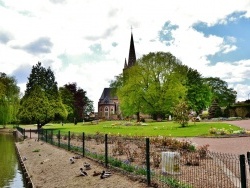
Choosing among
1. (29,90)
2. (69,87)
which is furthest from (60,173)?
(69,87)

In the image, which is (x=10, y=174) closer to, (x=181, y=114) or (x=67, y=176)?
(x=67, y=176)

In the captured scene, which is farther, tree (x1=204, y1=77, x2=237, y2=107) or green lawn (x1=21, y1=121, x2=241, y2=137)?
tree (x1=204, y1=77, x2=237, y2=107)

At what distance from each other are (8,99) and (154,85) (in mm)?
28775

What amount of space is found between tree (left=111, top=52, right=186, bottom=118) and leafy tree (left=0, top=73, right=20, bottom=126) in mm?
21260

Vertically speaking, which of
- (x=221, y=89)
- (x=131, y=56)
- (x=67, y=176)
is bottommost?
(x=67, y=176)

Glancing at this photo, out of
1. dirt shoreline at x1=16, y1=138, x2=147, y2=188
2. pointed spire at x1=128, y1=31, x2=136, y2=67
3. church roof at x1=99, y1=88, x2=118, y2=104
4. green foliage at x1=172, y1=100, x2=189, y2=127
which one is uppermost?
pointed spire at x1=128, y1=31, x2=136, y2=67

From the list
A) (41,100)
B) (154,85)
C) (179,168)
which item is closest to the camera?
(179,168)

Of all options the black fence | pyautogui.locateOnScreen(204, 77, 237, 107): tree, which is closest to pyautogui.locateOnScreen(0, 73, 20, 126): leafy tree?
the black fence

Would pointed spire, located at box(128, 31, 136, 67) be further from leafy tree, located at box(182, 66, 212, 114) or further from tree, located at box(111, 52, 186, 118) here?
tree, located at box(111, 52, 186, 118)

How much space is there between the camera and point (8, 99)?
68.1 meters

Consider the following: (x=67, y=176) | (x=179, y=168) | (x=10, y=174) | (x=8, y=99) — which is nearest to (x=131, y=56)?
(x=8, y=99)

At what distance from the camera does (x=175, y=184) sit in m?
9.04

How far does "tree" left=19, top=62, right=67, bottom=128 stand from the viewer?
53.4m

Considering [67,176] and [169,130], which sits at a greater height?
[169,130]
